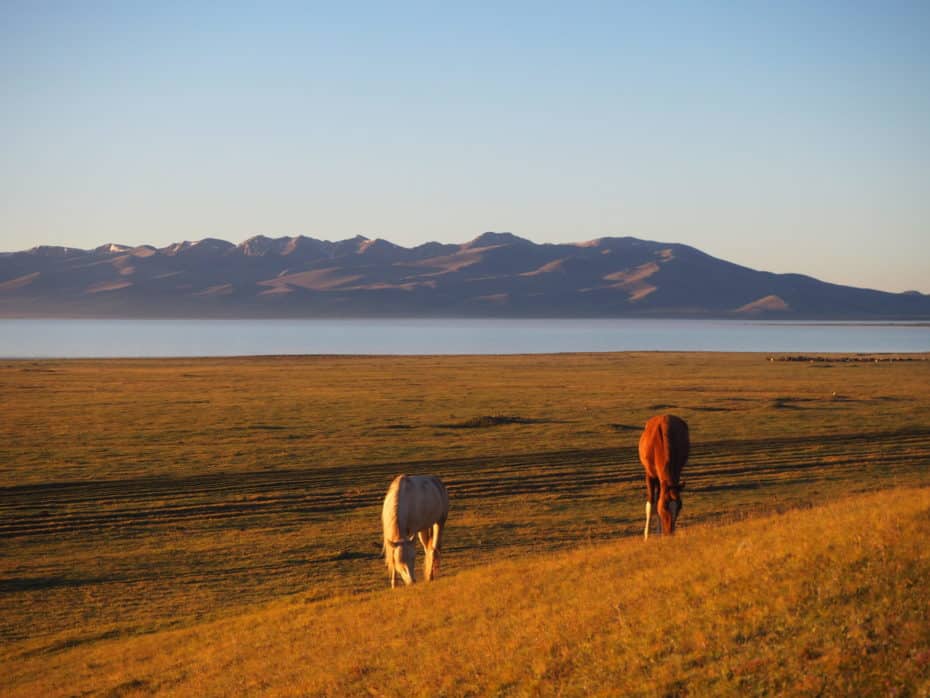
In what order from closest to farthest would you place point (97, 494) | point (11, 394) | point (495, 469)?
point (97, 494) < point (495, 469) < point (11, 394)

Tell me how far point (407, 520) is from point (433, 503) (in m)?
0.95

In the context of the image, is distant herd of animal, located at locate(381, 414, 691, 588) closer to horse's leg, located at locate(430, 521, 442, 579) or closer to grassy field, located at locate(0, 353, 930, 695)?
horse's leg, located at locate(430, 521, 442, 579)

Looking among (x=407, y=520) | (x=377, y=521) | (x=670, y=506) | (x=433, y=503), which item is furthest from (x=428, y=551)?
(x=377, y=521)

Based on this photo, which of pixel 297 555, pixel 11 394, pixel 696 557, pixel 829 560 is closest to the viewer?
pixel 829 560

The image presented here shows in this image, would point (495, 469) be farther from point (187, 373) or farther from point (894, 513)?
point (187, 373)

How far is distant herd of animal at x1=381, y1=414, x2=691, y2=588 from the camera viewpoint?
763 inches

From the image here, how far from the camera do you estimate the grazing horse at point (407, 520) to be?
19.3m

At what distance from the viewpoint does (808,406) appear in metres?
56.9

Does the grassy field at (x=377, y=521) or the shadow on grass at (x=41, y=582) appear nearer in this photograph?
the grassy field at (x=377, y=521)

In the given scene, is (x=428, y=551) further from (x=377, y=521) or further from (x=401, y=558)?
(x=377, y=521)

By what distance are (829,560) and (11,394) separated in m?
64.0

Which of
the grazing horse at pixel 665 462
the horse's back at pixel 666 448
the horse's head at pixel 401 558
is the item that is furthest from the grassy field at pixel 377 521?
the horse's back at pixel 666 448

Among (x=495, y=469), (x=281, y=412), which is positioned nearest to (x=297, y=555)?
(x=495, y=469)

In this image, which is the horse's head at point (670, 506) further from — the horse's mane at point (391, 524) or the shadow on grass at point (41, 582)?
the shadow on grass at point (41, 582)
